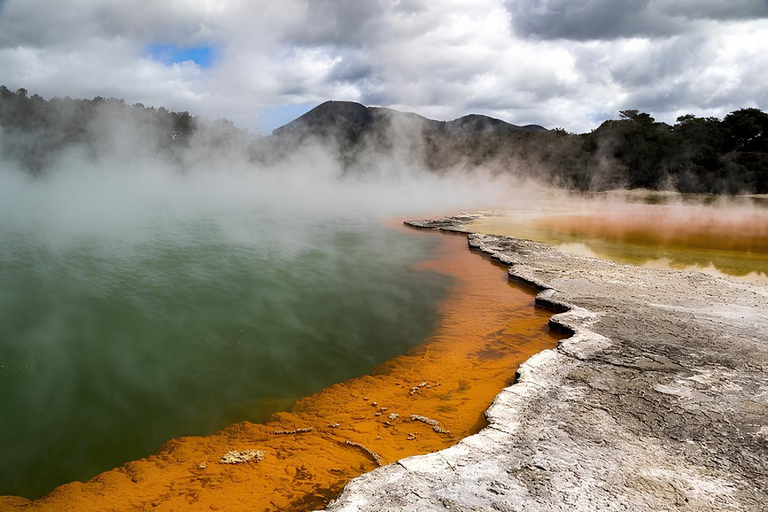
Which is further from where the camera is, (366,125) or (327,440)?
(366,125)

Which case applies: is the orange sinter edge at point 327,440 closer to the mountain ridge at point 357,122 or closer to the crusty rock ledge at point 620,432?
the crusty rock ledge at point 620,432

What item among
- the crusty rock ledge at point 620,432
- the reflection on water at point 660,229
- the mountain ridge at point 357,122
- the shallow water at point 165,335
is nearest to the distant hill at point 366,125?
the mountain ridge at point 357,122

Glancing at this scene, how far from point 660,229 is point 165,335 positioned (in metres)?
12.2

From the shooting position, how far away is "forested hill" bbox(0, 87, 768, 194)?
22.2 m

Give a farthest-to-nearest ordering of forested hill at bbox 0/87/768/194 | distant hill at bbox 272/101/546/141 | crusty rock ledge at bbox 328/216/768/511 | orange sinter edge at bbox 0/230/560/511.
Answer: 1. distant hill at bbox 272/101/546/141
2. forested hill at bbox 0/87/768/194
3. orange sinter edge at bbox 0/230/560/511
4. crusty rock ledge at bbox 328/216/768/511

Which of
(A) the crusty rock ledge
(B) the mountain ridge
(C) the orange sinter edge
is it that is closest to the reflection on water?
(A) the crusty rock ledge

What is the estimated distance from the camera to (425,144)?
35.0 metres

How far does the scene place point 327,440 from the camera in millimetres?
3074

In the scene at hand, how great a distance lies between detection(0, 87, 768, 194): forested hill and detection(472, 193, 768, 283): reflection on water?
2.89m

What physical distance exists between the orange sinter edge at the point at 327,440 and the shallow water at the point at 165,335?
7.0 inches

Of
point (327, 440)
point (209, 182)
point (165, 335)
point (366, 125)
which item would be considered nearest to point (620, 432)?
point (327, 440)

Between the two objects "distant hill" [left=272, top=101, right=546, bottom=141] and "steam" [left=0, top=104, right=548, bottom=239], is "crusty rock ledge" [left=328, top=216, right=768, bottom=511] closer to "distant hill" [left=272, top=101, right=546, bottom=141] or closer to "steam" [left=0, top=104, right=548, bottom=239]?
"steam" [left=0, top=104, right=548, bottom=239]

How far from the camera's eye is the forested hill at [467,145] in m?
22.2

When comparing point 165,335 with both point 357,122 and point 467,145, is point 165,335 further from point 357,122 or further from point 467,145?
point 357,122
